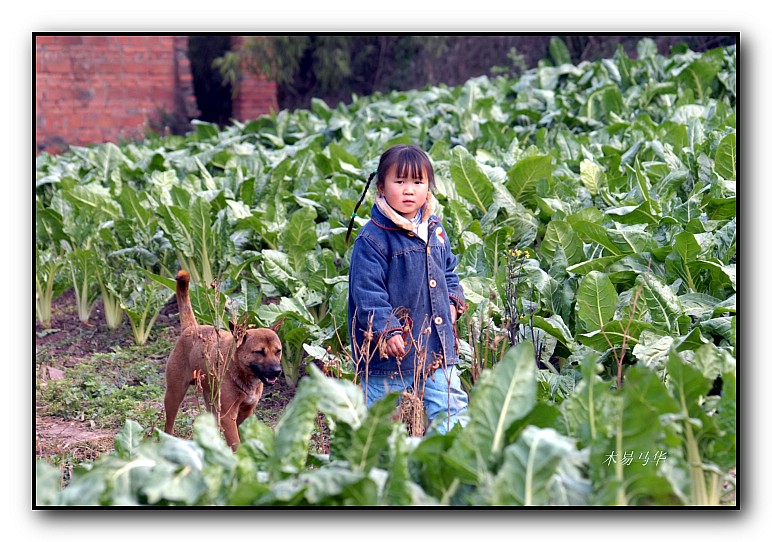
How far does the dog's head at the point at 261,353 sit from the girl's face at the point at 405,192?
0.65 metres

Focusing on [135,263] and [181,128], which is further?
[181,128]

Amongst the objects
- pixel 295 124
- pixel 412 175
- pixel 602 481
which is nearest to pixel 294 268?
pixel 412 175

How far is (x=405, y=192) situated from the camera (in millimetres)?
3320

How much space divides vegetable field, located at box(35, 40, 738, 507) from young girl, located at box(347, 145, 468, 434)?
0.47ft

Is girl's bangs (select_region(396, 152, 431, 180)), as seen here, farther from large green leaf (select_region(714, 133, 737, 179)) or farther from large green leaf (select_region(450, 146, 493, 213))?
large green leaf (select_region(714, 133, 737, 179))

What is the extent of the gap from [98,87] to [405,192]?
31.6 ft

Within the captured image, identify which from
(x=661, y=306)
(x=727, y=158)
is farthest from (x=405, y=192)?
(x=727, y=158)

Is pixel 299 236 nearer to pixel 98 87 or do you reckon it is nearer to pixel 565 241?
pixel 565 241

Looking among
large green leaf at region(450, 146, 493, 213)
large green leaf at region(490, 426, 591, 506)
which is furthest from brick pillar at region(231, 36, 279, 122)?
large green leaf at region(490, 426, 591, 506)

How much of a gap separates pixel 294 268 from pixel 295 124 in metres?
5.05

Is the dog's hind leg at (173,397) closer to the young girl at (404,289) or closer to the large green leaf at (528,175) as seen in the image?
the young girl at (404,289)

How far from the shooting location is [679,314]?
3527 mm

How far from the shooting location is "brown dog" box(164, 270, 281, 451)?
11.3ft

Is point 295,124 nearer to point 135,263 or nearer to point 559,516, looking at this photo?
point 135,263
